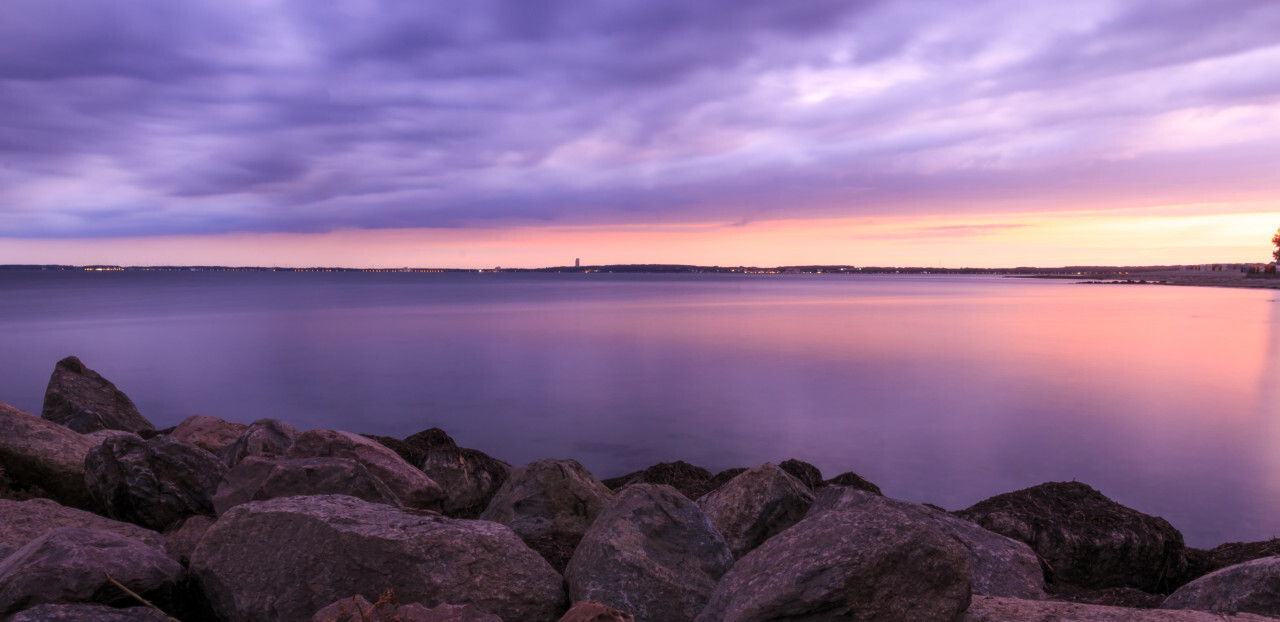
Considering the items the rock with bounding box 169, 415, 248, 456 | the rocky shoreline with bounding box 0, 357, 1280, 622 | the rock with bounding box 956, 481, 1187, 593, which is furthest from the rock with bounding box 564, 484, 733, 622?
the rock with bounding box 169, 415, 248, 456

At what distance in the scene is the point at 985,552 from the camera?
18.4 ft

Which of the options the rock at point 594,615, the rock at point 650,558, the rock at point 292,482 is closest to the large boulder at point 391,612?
the rock at point 594,615

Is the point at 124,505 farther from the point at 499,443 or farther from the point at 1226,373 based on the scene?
the point at 1226,373

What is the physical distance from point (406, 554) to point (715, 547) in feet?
7.47

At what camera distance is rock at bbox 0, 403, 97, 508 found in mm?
6867

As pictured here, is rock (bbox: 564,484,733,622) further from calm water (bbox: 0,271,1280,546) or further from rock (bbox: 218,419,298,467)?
calm water (bbox: 0,271,1280,546)

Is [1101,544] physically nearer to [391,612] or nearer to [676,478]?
[676,478]

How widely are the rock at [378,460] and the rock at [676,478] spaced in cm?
293

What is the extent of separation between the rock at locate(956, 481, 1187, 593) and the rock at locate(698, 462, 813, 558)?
1.90m

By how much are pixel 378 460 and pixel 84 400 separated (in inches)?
314

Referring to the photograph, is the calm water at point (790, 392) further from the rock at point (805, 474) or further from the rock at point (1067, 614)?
the rock at point (1067, 614)

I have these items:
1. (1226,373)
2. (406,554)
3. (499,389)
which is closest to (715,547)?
(406,554)

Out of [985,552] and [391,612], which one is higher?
[391,612]

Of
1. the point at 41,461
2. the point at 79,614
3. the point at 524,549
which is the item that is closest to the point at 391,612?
the point at 524,549
